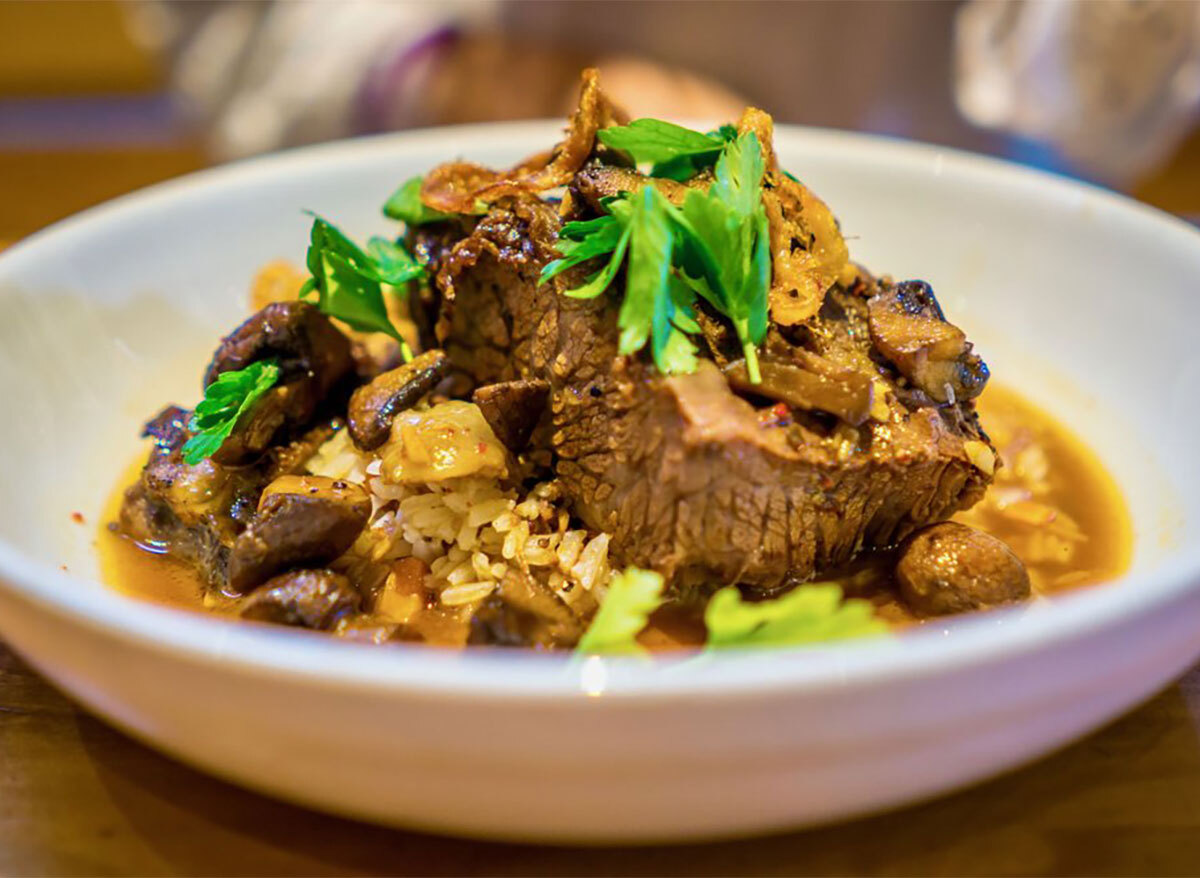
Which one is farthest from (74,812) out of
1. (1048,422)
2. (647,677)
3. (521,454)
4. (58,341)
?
(1048,422)

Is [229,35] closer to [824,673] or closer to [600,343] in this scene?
[600,343]

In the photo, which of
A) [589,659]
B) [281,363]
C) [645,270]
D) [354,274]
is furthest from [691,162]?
[589,659]

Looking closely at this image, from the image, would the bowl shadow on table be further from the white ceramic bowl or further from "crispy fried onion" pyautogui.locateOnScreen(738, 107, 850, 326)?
"crispy fried onion" pyautogui.locateOnScreen(738, 107, 850, 326)

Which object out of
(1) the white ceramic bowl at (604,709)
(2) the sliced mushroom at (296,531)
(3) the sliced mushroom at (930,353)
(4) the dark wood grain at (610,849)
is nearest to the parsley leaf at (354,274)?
(2) the sliced mushroom at (296,531)

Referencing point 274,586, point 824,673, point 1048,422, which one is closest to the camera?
point 824,673

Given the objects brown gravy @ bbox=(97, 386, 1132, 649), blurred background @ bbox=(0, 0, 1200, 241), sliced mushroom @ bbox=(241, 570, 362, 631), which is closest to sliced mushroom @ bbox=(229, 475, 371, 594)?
sliced mushroom @ bbox=(241, 570, 362, 631)

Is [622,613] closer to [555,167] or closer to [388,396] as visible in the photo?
[388,396]
